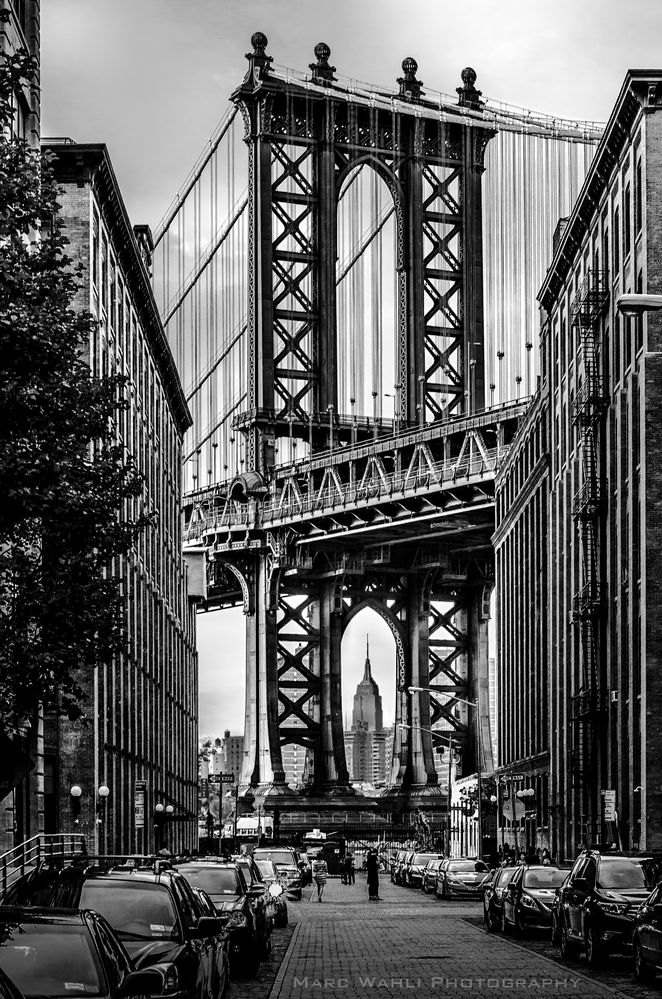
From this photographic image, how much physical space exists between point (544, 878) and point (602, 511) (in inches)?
1140

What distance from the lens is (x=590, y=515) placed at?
6538 centimetres

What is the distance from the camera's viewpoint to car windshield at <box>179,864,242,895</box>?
93.1 ft

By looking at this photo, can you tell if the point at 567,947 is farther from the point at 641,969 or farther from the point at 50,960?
the point at 50,960

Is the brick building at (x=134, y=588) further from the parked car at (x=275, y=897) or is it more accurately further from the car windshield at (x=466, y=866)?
the car windshield at (x=466, y=866)

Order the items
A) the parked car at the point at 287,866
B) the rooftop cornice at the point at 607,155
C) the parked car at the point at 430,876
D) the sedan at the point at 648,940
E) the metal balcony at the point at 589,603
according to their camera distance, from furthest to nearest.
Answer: the parked car at the point at 430,876
the metal balcony at the point at 589,603
the parked car at the point at 287,866
the rooftop cornice at the point at 607,155
the sedan at the point at 648,940

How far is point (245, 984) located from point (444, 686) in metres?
136

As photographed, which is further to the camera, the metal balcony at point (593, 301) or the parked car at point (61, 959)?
the metal balcony at point (593, 301)

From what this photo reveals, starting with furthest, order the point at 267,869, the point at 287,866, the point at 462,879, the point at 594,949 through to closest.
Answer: the point at 287,866, the point at 462,879, the point at 267,869, the point at 594,949

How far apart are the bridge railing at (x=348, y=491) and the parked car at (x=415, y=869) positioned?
3452 centimetres

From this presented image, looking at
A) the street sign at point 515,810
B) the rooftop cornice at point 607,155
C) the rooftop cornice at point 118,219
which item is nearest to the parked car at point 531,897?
the rooftop cornice at point 118,219

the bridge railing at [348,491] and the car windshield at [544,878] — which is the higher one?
the bridge railing at [348,491]

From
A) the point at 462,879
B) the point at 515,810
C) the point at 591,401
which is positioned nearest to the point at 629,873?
the point at 462,879

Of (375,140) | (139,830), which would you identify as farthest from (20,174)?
(375,140)

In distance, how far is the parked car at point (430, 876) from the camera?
66250mm
